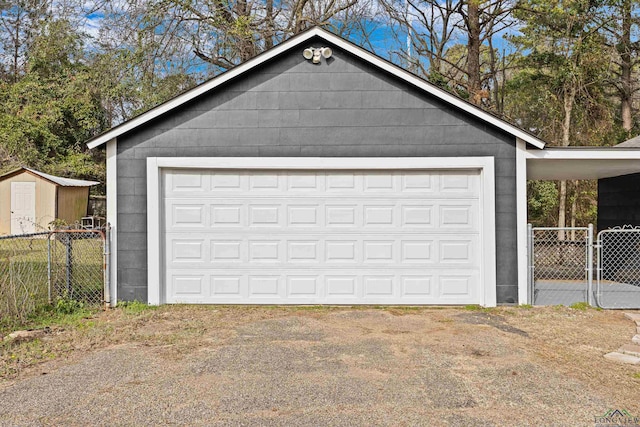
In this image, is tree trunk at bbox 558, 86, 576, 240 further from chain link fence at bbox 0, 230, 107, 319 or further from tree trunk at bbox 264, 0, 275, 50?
chain link fence at bbox 0, 230, 107, 319

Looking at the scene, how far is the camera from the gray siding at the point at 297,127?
7504mm

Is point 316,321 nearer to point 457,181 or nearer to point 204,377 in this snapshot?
point 204,377

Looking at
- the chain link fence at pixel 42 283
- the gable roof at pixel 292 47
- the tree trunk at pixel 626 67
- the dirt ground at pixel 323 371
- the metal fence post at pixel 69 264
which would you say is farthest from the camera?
the tree trunk at pixel 626 67

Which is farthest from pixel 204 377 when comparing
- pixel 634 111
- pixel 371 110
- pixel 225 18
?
pixel 634 111

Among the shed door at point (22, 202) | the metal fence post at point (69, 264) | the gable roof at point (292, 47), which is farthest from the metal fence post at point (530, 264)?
the shed door at point (22, 202)

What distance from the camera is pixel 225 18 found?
17219 mm

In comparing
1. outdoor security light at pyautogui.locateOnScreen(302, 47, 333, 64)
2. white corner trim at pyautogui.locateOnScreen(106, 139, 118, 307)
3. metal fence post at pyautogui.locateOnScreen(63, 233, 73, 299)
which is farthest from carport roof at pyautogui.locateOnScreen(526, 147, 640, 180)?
metal fence post at pyautogui.locateOnScreen(63, 233, 73, 299)

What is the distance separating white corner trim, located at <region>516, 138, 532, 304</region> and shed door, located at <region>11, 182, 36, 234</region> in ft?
54.5

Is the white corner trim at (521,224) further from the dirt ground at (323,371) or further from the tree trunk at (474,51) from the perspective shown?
the tree trunk at (474,51)

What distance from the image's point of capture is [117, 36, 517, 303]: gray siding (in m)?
7.50

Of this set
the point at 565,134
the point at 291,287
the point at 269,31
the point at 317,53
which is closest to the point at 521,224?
the point at 291,287

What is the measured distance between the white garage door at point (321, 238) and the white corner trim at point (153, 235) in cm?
17

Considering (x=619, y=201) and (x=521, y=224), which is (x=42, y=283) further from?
(x=619, y=201)

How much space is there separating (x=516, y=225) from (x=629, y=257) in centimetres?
439
